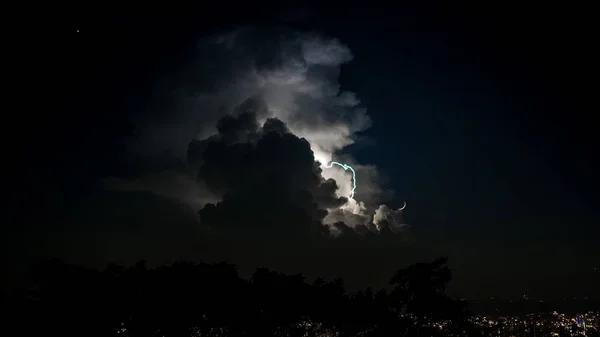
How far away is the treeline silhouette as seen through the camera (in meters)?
18.9

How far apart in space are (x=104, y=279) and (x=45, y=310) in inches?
102

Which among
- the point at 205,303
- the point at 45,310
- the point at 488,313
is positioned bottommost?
the point at 45,310

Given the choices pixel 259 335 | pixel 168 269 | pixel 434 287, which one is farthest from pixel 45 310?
pixel 434 287

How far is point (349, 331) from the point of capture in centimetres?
2300

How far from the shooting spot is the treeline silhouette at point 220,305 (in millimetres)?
18891

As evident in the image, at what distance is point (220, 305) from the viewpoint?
2072cm

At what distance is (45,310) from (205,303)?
6.65 m

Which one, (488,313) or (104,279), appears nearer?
(104,279)

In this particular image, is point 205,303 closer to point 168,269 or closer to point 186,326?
point 186,326

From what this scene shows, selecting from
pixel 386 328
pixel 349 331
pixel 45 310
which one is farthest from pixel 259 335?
pixel 45 310

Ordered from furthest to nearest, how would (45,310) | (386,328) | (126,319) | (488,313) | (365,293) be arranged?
(488,313), (365,293), (386,328), (126,319), (45,310)

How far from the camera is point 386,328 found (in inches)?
894

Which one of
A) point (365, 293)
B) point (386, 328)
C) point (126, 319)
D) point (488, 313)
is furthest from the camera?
point (488, 313)

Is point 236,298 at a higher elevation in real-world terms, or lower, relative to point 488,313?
lower
